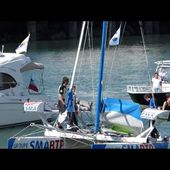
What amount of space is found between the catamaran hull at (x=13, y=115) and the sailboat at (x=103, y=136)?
6.58 m

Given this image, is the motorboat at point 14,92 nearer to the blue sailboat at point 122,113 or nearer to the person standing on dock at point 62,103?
the person standing on dock at point 62,103

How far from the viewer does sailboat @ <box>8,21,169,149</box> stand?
53.9 ft

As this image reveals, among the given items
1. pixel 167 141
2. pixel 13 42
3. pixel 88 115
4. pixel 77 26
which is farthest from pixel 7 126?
pixel 77 26

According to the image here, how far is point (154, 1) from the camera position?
6.77 metres

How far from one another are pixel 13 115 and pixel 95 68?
25.7 metres

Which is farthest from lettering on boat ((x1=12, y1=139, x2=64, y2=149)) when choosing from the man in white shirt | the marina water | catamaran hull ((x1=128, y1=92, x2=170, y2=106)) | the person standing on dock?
the man in white shirt

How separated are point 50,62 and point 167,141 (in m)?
42.7

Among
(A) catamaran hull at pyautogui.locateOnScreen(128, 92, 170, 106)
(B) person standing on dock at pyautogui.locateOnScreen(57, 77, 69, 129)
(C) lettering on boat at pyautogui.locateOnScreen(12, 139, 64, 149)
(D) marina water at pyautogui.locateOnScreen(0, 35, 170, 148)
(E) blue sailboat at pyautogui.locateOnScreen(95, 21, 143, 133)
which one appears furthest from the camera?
(D) marina water at pyautogui.locateOnScreen(0, 35, 170, 148)

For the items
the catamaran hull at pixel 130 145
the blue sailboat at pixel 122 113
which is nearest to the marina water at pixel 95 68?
the blue sailboat at pixel 122 113

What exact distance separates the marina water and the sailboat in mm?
3082

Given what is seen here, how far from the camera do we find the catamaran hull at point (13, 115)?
24.9 metres

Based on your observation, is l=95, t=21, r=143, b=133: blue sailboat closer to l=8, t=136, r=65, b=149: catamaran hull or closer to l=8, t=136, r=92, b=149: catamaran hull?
l=8, t=136, r=92, b=149: catamaran hull
